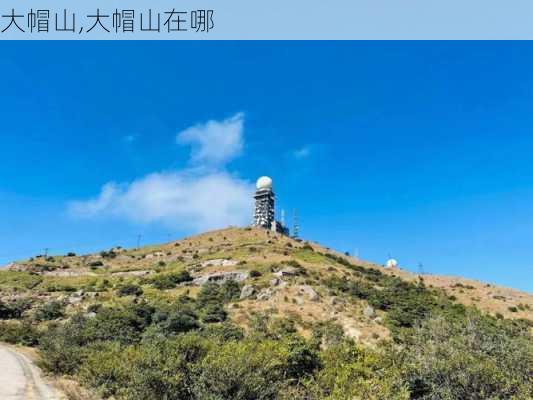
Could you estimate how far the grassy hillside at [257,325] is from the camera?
1617 centimetres

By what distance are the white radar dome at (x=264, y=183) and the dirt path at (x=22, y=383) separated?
101m

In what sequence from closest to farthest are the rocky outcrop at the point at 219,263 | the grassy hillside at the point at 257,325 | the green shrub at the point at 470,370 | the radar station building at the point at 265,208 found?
1. the green shrub at the point at 470,370
2. the grassy hillside at the point at 257,325
3. the rocky outcrop at the point at 219,263
4. the radar station building at the point at 265,208

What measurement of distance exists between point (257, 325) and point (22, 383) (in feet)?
90.0

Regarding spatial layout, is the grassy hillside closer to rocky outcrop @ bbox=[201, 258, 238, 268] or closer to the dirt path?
rocky outcrop @ bbox=[201, 258, 238, 268]

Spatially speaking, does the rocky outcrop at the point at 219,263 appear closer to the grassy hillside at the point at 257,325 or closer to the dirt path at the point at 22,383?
the grassy hillside at the point at 257,325

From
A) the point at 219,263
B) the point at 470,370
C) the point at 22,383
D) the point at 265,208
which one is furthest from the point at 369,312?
the point at 265,208

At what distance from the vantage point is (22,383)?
19.2m

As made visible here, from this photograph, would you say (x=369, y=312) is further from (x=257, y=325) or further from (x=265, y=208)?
(x=265, y=208)

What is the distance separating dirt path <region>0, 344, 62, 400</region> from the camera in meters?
16.7

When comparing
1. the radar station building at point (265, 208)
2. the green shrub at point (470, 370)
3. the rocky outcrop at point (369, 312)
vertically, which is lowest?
the green shrub at point (470, 370)

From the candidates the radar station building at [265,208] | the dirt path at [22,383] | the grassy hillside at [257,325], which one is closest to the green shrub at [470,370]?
the grassy hillside at [257,325]

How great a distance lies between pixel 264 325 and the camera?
146 feet

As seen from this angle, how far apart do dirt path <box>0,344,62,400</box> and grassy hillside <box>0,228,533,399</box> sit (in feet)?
4.48

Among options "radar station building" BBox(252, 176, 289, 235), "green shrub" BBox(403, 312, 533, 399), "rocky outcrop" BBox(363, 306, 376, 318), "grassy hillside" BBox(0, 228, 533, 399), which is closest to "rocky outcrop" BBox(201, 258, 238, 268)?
"grassy hillside" BBox(0, 228, 533, 399)
